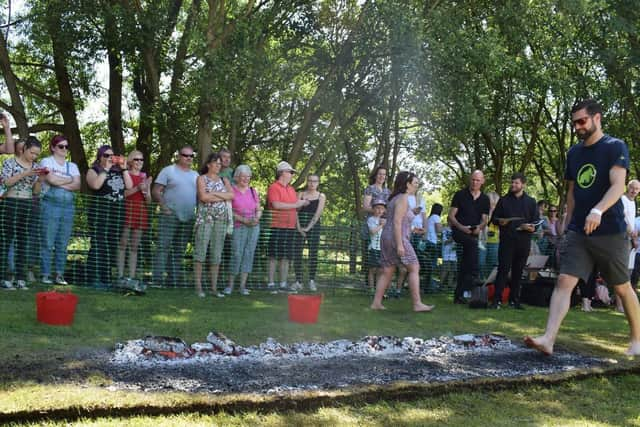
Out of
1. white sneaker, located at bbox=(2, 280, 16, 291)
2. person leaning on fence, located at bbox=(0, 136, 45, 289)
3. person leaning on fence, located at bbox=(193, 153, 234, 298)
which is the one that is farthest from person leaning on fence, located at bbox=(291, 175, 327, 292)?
white sneaker, located at bbox=(2, 280, 16, 291)

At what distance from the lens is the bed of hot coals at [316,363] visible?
4219 millimetres

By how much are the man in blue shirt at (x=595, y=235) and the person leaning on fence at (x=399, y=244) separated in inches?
109

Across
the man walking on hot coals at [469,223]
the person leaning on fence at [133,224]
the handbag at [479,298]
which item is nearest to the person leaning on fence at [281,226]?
the person leaning on fence at [133,224]

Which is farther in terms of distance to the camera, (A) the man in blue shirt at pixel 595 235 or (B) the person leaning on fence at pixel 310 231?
(B) the person leaning on fence at pixel 310 231

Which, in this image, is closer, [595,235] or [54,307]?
[595,235]

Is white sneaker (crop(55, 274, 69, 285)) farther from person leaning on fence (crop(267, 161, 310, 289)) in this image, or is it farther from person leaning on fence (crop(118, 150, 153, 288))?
person leaning on fence (crop(267, 161, 310, 289))

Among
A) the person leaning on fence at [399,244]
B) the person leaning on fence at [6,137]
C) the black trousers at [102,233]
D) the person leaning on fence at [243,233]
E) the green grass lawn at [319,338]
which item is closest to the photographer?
the green grass lawn at [319,338]

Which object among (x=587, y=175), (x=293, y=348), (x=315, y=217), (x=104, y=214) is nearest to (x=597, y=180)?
(x=587, y=175)

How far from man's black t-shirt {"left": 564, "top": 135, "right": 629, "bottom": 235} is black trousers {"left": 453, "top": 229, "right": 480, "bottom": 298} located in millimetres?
4011

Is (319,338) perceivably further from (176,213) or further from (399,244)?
(176,213)

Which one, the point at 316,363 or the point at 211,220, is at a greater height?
the point at 211,220

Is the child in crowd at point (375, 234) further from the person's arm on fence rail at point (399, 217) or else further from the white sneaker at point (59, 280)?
the white sneaker at point (59, 280)

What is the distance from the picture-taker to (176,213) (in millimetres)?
Answer: 9250

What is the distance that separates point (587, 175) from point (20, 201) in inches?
261
